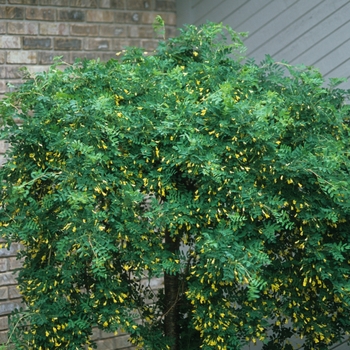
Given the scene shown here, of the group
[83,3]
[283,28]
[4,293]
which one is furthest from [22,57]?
[283,28]

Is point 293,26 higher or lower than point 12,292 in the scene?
higher

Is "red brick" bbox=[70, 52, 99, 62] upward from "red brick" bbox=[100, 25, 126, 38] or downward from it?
downward

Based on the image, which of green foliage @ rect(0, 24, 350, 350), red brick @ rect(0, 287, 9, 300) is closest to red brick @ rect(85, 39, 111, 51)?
green foliage @ rect(0, 24, 350, 350)

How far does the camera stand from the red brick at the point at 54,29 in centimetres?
582

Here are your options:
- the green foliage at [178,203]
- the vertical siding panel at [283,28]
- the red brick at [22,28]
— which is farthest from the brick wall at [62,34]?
the green foliage at [178,203]

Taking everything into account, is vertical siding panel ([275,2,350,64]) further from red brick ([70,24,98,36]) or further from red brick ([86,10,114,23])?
red brick ([70,24,98,36])

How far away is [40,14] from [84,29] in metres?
0.39

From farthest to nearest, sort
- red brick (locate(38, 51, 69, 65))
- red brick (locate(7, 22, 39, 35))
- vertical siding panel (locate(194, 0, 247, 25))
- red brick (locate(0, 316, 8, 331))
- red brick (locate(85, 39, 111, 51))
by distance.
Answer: vertical siding panel (locate(194, 0, 247, 25)), red brick (locate(85, 39, 111, 51)), red brick (locate(38, 51, 69, 65)), red brick (locate(7, 22, 39, 35)), red brick (locate(0, 316, 8, 331))

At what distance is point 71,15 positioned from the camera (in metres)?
5.97

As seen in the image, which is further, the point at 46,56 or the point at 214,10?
the point at 214,10

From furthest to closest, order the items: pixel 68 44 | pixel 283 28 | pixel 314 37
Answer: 1. pixel 283 28
2. pixel 314 37
3. pixel 68 44

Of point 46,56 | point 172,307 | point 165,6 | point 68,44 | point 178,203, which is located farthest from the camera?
point 165,6

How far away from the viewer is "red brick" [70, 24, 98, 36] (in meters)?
5.98

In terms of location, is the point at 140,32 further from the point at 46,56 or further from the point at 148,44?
the point at 46,56
